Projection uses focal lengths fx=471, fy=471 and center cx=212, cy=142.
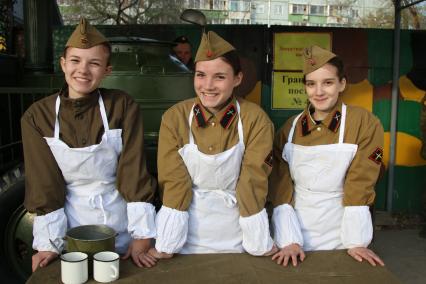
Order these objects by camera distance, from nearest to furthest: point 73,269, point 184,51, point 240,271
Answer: point 73,269 → point 240,271 → point 184,51

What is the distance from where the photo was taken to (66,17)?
11.8 meters

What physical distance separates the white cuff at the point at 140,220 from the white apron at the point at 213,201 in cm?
17

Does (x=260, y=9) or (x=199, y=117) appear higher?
(x=260, y=9)

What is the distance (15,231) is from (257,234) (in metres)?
→ 1.85

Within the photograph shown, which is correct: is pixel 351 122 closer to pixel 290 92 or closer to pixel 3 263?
pixel 3 263

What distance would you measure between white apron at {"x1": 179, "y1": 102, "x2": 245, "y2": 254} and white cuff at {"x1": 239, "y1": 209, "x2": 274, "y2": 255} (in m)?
0.08

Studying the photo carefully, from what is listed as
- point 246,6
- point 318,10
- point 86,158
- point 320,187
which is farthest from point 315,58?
point 318,10

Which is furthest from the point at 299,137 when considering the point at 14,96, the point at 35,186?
the point at 14,96

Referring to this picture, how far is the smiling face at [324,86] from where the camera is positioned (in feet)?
7.23

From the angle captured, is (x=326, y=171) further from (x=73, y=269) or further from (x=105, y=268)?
(x=73, y=269)

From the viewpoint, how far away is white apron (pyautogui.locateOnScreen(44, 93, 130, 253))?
211 centimetres

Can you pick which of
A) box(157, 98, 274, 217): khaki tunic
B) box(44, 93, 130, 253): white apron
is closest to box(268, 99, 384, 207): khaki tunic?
box(157, 98, 274, 217): khaki tunic

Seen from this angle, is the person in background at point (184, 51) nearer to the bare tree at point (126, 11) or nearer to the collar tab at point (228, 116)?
the collar tab at point (228, 116)

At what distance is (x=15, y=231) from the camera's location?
312 cm
